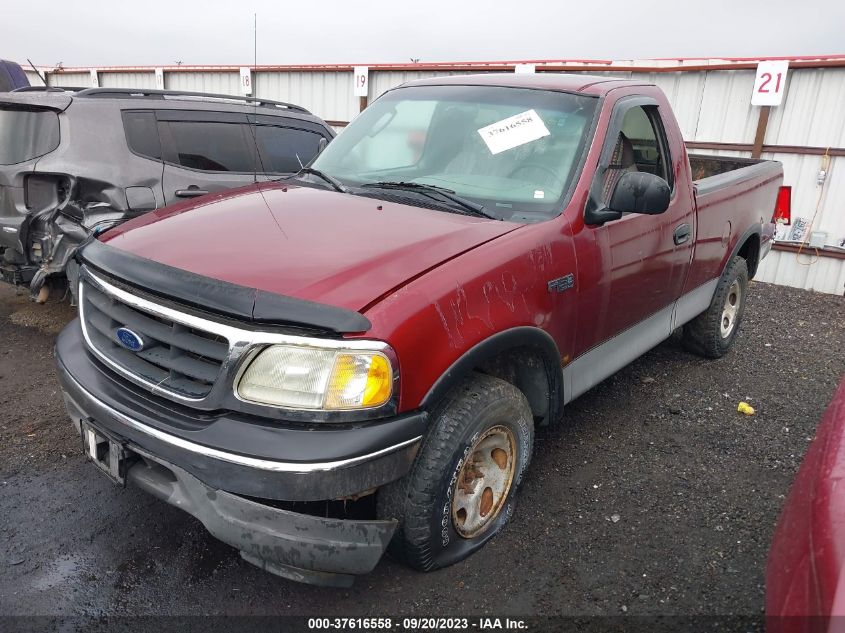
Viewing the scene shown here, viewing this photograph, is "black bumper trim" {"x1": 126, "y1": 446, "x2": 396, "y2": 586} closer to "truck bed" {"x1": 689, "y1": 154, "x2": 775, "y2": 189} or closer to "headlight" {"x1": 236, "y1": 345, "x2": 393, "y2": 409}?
"headlight" {"x1": 236, "y1": 345, "x2": 393, "y2": 409}

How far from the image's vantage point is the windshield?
2990mm

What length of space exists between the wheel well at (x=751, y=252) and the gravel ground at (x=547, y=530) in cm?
131

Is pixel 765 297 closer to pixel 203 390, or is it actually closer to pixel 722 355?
pixel 722 355

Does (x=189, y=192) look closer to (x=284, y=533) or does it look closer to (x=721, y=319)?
→ (x=284, y=533)

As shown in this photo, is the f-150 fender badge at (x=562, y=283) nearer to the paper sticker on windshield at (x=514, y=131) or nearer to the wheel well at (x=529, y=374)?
the wheel well at (x=529, y=374)

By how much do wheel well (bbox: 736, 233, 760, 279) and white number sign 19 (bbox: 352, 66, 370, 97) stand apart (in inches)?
342

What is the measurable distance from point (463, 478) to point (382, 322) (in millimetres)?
919

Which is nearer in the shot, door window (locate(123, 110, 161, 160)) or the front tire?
the front tire

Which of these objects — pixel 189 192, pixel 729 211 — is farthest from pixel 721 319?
pixel 189 192

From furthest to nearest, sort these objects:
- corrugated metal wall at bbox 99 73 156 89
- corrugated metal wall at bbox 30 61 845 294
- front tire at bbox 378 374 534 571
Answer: corrugated metal wall at bbox 99 73 156 89 < corrugated metal wall at bbox 30 61 845 294 < front tire at bbox 378 374 534 571

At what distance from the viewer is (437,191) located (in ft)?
9.84

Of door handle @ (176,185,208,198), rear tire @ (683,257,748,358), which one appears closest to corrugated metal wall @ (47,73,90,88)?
door handle @ (176,185,208,198)

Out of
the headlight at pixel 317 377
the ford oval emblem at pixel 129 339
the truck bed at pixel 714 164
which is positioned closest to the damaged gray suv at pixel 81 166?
the ford oval emblem at pixel 129 339

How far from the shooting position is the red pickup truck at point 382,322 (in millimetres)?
2021
